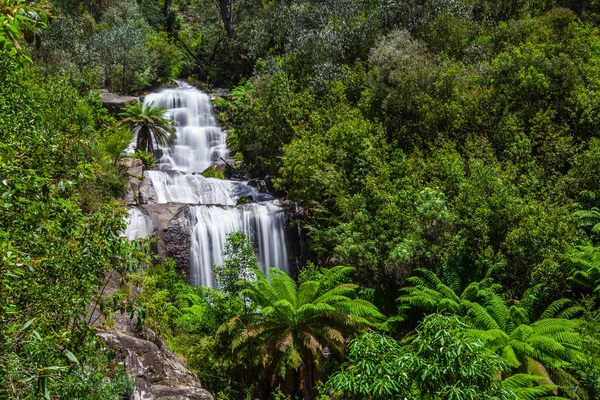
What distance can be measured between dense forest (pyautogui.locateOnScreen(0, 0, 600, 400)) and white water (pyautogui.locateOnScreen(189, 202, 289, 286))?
90 centimetres

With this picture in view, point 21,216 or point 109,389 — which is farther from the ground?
point 21,216

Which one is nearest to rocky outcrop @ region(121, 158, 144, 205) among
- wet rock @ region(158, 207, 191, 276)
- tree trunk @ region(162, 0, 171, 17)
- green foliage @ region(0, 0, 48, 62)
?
wet rock @ region(158, 207, 191, 276)

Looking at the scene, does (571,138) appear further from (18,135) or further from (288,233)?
(18,135)

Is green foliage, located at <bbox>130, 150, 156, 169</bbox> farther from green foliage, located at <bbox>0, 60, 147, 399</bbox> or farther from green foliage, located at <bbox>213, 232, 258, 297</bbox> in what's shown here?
green foliage, located at <bbox>0, 60, 147, 399</bbox>

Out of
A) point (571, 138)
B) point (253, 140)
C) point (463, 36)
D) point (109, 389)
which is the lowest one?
point (109, 389)

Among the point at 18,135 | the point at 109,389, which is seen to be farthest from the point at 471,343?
the point at 18,135

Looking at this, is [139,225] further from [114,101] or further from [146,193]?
[114,101]

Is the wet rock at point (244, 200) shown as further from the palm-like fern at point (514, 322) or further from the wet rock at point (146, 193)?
the palm-like fern at point (514, 322)

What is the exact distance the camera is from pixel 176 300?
51.3 feet

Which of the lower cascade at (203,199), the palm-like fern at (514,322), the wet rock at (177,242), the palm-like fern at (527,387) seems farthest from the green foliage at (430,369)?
the wet rock at (177,242)

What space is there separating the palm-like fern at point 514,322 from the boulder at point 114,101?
21.0 meters

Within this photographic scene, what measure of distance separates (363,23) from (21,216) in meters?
21.9

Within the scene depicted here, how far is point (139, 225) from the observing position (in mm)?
17875

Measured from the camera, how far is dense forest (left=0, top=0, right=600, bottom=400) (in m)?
5.36
